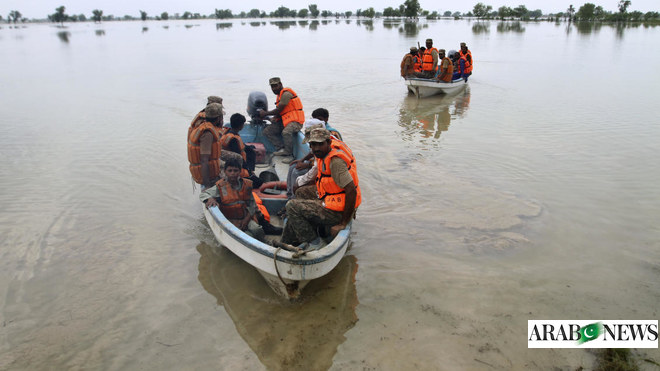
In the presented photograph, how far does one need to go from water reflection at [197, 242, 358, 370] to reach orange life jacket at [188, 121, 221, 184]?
1.17m

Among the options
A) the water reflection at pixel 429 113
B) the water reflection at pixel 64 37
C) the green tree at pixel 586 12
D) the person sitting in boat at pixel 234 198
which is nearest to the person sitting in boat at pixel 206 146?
the person sitting in boat at pixel 234 198

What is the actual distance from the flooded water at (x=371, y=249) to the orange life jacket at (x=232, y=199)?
0.57m

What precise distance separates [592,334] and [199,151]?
15.9 ft

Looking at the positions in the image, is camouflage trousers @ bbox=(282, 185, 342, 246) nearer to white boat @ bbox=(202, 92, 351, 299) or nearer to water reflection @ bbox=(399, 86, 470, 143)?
white boat @ bbox=(202, 92, 351, 299)

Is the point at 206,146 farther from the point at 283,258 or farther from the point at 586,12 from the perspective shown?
the point at 586,12

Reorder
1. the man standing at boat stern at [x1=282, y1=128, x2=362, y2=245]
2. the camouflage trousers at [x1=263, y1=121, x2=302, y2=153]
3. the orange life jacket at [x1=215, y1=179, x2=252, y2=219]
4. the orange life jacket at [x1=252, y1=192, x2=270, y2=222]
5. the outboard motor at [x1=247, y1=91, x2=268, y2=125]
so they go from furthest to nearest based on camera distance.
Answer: the outboard motor at [x1=247, y1=91, x2=268, y2=125] < the camouflage trousers at [x1=263, y1=121, x2=302, y2=153] < the orange life jacket at [x1=215, y1=179, x2=252, y2=219] < the orange life jacket at [x1=252, y1=192, x2=270, y2=222] < the man standing at boat stern at [x1=282, y1=128, x2=362, y2=245]

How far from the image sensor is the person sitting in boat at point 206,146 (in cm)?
519

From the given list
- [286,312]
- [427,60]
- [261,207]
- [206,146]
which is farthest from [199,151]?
[427,60]

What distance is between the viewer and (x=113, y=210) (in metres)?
6.52

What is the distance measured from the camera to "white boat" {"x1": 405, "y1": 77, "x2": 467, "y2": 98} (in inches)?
551

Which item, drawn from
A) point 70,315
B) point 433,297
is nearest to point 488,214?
point 433,297

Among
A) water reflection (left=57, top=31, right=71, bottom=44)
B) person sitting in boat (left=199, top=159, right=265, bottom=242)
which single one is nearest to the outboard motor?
person sitting in boat (left=199, top=159, right=265, bottom=242)

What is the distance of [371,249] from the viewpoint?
17.5 ft

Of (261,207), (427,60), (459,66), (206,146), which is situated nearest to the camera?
(261,207)
